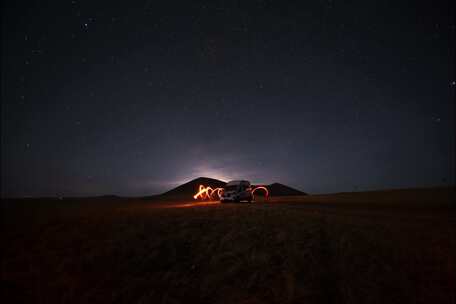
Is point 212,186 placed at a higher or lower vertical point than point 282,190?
higher

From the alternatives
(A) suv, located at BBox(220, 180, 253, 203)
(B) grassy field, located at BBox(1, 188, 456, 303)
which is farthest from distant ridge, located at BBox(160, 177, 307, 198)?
(B) grassy field, located at BBox(1, 188, 456, 303)

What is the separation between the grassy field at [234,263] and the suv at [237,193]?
12893 millimetres

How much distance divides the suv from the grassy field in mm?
12893

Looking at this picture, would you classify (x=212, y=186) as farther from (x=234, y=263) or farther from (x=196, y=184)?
(x=234, y=263)

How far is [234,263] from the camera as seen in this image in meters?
7.57

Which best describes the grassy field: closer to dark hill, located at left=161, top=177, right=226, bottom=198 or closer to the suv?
the suv

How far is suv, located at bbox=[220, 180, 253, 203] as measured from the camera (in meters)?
24.0

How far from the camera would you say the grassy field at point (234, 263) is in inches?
248

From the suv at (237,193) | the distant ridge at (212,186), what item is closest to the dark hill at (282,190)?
the distant ridge at (212,186)

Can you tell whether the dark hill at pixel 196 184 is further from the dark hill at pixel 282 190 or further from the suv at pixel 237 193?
the suv at pixel 237 193

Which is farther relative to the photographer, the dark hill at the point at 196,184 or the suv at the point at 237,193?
the dark hill at the point at 196,184

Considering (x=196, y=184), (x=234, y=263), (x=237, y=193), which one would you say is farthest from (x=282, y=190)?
(x=234, y=263)

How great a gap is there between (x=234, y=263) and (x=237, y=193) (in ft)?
54.2

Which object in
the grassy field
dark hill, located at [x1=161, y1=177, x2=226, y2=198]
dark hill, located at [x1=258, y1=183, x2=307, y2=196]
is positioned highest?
the grassy field
